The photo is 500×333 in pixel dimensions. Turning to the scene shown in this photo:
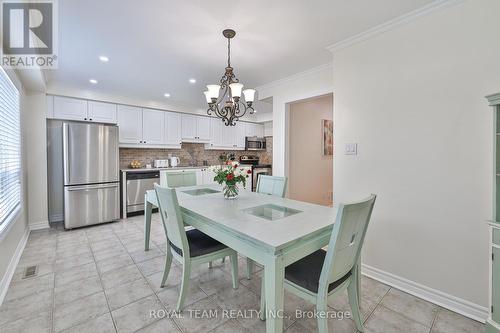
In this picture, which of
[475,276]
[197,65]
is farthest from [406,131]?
[197,65]

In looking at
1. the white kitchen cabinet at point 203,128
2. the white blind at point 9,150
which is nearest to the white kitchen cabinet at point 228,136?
the white kitchen cabinet at point 203,128

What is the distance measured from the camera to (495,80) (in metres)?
1.59

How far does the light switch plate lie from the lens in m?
2.36

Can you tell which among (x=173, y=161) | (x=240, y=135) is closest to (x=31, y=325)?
(x=173, y=161)

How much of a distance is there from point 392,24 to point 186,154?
478cm

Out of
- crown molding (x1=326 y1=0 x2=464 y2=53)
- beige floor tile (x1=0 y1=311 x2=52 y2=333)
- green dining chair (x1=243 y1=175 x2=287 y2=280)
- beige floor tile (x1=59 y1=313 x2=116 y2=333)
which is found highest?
crown molding (x1=326 y1=0 x2=464 y2=53)

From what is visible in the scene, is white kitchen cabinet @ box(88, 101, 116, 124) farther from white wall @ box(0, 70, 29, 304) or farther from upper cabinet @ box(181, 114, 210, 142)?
upper cabinet @ box(181, 114, 210, 142)

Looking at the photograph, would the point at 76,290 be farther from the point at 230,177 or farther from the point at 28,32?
the point at 28,32

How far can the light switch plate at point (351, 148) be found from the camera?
236 cm

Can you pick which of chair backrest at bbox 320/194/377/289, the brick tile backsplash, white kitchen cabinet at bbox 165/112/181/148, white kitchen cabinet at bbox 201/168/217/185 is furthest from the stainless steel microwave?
chair backrest at bbox 320/194/377/289

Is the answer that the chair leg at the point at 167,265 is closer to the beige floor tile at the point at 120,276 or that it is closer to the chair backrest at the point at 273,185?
the beige floor tile at the point at 120,276

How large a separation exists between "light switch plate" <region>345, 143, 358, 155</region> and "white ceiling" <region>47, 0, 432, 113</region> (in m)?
1.12

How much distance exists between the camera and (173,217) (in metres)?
1.70

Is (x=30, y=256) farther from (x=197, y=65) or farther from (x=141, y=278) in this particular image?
(x=197, y=65)
